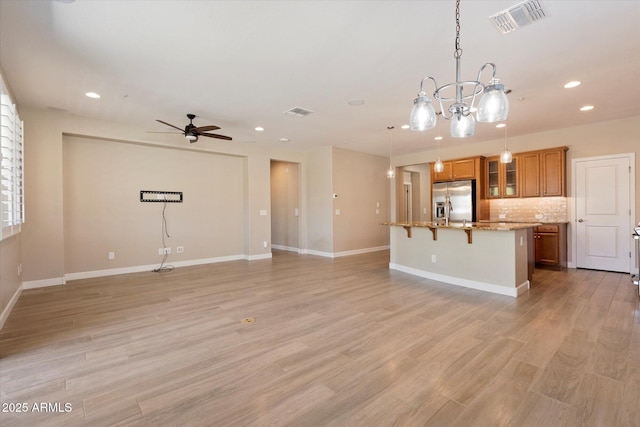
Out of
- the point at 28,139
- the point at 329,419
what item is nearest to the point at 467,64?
the point at 329,419

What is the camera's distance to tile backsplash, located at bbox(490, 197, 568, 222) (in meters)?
6.16

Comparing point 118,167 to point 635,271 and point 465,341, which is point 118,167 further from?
point 635,271

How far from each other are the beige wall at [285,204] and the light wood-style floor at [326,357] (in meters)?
4.34

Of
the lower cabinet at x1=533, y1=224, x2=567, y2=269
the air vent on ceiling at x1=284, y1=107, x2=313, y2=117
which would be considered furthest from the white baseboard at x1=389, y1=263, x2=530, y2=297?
the air vent on ceiling at x1=284, y1=107, x2=313, y2=117

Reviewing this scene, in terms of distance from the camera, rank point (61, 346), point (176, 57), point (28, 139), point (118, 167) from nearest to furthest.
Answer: point (61, 346)
point (176, 57)
point (28, 139)
point (118, 167)

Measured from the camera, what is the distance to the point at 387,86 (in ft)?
12.7

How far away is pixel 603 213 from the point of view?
5.63 m

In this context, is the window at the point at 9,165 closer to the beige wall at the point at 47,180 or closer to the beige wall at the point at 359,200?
the beige wall at the point at 47,180

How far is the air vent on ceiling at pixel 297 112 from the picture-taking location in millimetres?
4797

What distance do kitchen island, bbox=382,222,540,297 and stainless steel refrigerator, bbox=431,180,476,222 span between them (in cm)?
190

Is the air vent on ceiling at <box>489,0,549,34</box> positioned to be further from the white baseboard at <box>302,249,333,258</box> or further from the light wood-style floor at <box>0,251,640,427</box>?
the white baseboard at <box>302,249,333,258</box>

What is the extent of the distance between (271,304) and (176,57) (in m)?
3.06

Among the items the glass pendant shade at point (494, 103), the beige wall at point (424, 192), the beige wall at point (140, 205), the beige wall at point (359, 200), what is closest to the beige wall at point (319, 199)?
the beige wall at point (359, 200)

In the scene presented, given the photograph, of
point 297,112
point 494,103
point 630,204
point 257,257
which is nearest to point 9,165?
point 297,112
